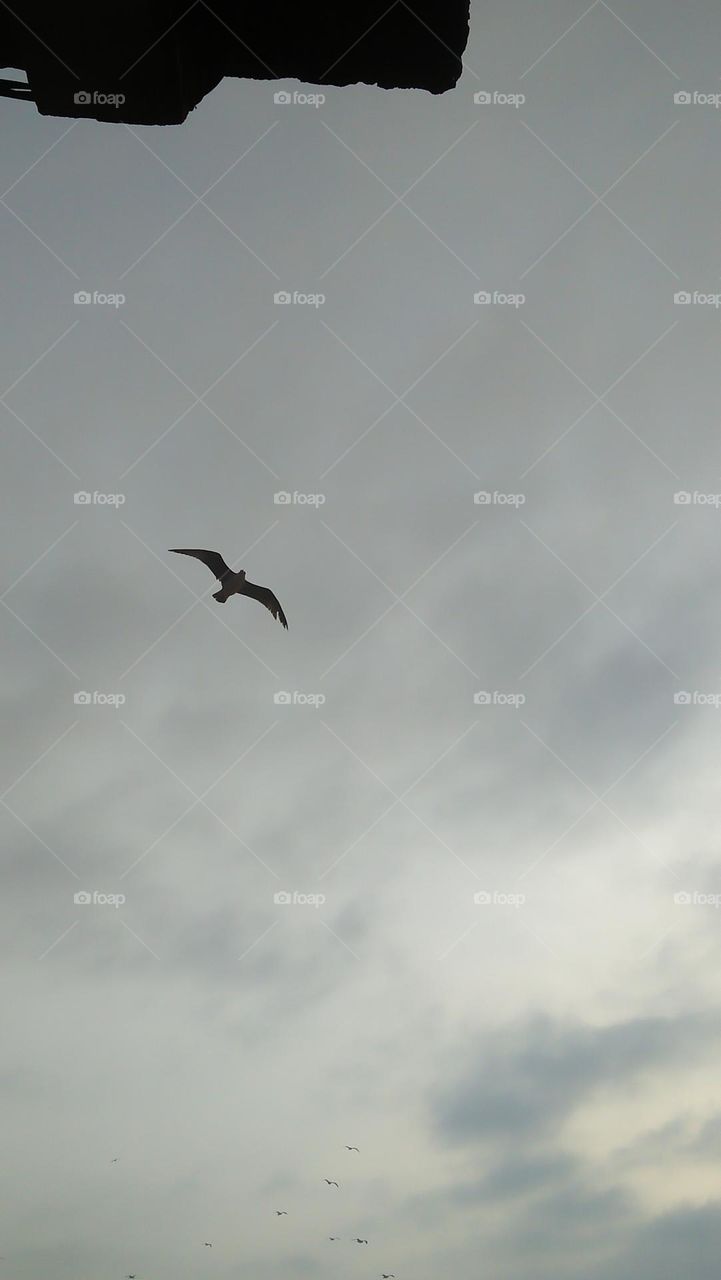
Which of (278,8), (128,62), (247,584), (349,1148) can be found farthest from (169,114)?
(349,1148)

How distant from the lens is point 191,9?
6.57 m

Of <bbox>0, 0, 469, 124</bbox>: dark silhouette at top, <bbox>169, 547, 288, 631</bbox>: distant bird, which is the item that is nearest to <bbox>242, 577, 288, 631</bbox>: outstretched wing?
<bbox>169, 547, 288, 631</bbox>: distant bird

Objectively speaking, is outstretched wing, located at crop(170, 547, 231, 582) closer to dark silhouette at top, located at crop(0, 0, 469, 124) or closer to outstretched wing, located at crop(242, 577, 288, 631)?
outstretched wing, located at crop(242, 577, 288, 631)

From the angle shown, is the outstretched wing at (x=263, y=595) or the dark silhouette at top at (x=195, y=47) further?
the outstretched wing at (x=263, y=595)

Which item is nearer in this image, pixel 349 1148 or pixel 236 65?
pixel 236 65

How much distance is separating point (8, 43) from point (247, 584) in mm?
11774

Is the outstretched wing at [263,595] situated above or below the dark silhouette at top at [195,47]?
below

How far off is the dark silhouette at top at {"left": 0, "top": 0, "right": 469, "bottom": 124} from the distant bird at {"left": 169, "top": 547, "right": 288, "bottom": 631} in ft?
36.7

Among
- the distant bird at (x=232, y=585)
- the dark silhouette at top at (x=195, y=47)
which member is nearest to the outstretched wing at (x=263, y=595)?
the distant bird at (x=232, y=585)

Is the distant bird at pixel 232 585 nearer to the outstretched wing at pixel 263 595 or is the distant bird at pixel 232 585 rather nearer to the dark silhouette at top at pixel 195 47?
the outstretched wing at pixel 263 595

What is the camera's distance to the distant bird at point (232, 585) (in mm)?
17891

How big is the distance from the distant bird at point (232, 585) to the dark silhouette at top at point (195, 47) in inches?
441

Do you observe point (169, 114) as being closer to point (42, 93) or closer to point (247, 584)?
point (42, 93)

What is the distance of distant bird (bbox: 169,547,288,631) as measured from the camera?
17891 mm
